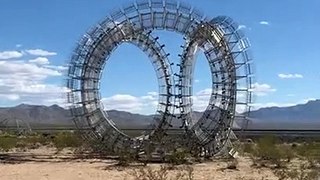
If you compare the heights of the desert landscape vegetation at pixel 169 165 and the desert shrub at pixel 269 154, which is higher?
the desert shrub at pixel 269 154

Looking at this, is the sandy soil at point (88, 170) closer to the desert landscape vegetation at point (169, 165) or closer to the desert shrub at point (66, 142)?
the desert landscape vegetation at point (169, 165)

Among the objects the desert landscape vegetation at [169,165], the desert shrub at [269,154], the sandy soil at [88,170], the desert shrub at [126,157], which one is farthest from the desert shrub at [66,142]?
the desert shrub at [269,154]

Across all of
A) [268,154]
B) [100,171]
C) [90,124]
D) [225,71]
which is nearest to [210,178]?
[100,171]

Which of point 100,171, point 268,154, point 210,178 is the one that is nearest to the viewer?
point 210,178

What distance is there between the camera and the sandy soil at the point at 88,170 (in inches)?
997

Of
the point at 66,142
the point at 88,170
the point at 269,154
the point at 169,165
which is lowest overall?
the point at 88,170

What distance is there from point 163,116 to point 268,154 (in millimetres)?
6225

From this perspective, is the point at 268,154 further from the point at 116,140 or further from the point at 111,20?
the point at 111,20

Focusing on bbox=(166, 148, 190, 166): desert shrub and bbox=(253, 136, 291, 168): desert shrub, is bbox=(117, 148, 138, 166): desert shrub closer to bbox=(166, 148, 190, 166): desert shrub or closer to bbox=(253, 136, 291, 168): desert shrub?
bbox=(166, 148, 190, 166): desert shrub

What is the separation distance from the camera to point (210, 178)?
24.6 m

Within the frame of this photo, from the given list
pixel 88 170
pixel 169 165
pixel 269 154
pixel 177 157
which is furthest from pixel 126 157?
pixel 269 154

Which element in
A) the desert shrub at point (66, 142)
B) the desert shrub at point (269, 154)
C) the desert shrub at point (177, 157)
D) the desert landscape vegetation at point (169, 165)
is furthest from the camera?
the desert shrub at point (66, 142)

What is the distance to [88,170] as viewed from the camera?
28.0 meters

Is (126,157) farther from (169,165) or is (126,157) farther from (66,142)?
(66,142)
